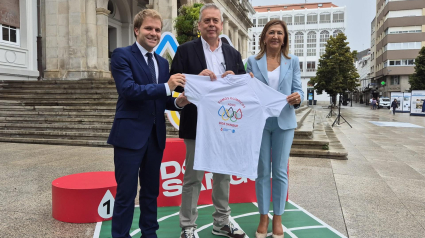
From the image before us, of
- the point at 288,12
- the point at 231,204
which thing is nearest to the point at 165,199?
the point at 231,204

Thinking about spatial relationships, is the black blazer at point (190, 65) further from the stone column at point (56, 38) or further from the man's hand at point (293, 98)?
the stone column at point (56, 38)

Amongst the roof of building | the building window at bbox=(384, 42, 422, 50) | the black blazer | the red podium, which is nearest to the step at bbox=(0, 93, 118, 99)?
the red podium

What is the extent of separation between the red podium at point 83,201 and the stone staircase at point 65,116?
5.49 meters

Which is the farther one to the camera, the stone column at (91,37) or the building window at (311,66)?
the building window at (311,66)

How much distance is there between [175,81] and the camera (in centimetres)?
262

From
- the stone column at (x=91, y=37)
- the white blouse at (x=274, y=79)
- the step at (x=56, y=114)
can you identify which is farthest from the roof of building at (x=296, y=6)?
the white blouse at (x=274, y=79)

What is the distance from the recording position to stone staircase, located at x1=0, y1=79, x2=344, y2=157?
30.9 ft

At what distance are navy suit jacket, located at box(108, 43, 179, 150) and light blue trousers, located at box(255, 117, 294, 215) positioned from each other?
43.5 inches

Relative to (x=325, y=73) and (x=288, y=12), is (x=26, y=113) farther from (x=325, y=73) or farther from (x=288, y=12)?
(x=288, y=12)

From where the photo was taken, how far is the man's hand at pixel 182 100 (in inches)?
114

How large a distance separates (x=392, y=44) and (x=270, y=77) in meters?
66.4

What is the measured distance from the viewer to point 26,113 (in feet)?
38.5

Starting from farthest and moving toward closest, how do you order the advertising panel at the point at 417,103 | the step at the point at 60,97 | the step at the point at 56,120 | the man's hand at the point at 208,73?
1. the advertising panel at the point at 417,103
2. the step at the point at 60,97
3. the step at the point at 56,120
4. the man's hand at the point at 208,73

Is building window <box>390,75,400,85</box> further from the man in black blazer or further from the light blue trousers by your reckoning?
the man in black blazer
